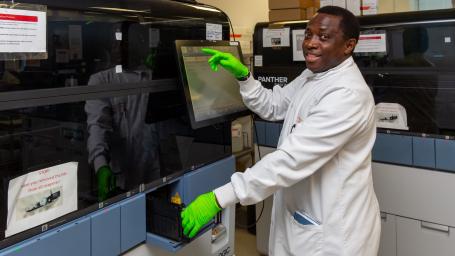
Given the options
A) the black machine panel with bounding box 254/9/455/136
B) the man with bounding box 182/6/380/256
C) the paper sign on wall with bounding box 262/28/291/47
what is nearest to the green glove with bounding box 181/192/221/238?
the man with bounding box 182/6/380/256

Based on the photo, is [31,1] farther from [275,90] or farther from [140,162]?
[275,90]

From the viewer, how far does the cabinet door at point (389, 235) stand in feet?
7.56

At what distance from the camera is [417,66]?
2127 mm

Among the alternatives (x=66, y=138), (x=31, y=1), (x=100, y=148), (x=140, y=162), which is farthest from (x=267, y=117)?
(x=31, y=1)

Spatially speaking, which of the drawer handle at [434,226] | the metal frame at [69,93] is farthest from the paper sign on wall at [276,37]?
the drawer handle at [434,226]

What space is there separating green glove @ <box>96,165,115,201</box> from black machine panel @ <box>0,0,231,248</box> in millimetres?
17

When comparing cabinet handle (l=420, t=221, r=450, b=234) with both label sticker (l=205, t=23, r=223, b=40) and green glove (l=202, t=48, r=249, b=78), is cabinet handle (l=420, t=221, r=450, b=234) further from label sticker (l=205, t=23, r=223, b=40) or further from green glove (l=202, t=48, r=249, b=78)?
label sticker (l=205, t=23, r=223, b=40)

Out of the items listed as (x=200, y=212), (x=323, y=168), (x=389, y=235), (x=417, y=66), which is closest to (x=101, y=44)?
(x=200, y=212)

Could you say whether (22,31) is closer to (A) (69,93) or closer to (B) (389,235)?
(A) (69,93)

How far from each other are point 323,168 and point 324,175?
0.09 feet

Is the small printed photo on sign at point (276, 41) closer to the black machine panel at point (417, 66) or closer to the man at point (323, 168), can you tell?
the black machine panel at point (417, 66)

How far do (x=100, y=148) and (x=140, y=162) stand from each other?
201 mm

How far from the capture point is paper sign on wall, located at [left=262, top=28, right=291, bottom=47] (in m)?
2.55

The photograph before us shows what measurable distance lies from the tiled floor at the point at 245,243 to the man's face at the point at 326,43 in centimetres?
189
